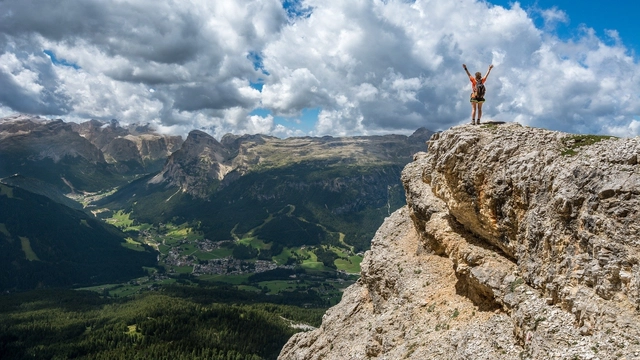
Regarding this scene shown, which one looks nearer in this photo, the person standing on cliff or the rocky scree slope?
the rocky scree slope

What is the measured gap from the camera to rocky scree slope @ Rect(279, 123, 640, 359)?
17.8 metres

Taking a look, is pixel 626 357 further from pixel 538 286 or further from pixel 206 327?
pixel 206 327

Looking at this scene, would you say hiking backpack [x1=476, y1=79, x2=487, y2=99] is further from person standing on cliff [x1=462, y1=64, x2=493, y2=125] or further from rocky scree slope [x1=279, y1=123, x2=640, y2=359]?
rocky scree slope [x1=279, y1=123, x2=640, y2=359]

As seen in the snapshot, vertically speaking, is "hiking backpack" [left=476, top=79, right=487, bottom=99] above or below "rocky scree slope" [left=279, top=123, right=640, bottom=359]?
above

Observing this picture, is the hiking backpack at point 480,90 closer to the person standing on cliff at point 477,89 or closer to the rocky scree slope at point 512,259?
the person standing on cliff at point 477,89

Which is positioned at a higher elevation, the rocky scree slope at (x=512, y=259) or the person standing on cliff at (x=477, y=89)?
the person standing on cliff at (x=477, y=89)

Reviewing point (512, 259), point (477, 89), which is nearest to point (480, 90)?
point (477, 89)

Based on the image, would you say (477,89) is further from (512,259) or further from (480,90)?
(512,259)

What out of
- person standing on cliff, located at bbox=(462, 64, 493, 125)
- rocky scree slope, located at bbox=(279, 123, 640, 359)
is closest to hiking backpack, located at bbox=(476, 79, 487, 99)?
person standing on cliff, located at bbox=(462, 64, 493, 125)

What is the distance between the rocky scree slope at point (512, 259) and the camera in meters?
17.8

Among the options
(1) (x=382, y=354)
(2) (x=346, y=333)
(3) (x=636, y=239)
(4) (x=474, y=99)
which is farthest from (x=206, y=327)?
(3) (x=636, y=239)

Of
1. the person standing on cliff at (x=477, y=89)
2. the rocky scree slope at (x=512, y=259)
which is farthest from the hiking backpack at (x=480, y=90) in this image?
the rocky scree slope at (x=512, y=259)

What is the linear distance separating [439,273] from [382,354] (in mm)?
8540

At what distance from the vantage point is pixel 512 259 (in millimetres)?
26328
